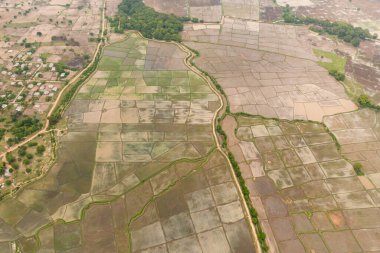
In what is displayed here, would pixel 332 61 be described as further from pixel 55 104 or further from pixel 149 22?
pixel 55 104

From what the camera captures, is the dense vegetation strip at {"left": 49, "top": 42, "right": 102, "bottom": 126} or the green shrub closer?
the green shrub

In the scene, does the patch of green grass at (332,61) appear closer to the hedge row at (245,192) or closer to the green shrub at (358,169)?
the green shrub at (358,169)

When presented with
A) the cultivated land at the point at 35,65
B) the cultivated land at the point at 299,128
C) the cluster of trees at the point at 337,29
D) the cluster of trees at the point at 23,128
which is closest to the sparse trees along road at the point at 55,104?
the cultivated land at the point at 35,65

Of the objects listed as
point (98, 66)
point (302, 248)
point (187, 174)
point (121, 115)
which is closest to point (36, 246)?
point (187, 174)

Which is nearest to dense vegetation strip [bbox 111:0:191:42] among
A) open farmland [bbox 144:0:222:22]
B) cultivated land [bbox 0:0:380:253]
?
open farmland [bbox 144:0:222:22]

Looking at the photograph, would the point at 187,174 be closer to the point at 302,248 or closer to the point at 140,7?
the point at 302,248

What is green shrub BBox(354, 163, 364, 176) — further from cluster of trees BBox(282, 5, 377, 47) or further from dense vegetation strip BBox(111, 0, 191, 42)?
dense vegetation strip BBox(111, 0, 191, 42)
